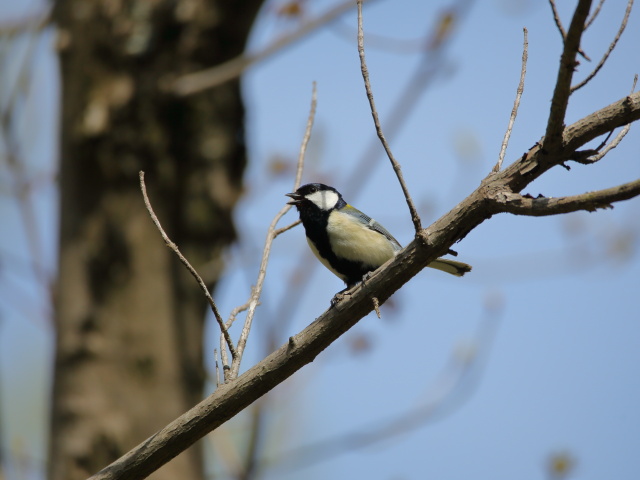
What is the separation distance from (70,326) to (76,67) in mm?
1668

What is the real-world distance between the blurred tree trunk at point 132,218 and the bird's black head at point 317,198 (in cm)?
73

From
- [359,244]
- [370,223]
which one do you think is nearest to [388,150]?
[359,244]

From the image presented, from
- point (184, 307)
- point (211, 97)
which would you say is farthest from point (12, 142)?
point (184, 307)

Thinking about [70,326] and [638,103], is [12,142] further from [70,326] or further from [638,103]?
[638,103]

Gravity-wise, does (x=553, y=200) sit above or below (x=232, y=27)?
below

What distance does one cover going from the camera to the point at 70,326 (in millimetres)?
4219

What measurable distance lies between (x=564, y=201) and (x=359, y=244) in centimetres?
185

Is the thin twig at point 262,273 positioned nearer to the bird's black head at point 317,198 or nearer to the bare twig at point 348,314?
the bare twig at point 348,314

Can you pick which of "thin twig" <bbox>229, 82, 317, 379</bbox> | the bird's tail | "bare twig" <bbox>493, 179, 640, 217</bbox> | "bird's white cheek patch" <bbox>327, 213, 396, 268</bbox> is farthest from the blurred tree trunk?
"bare twig" <bbox>493, 179, 640, 217</bbox>

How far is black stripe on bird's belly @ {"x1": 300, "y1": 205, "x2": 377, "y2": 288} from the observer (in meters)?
3.54

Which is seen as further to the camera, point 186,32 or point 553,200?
point 186,32

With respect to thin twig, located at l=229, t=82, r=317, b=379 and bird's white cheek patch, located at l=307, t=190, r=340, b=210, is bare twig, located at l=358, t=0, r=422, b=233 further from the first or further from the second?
bird's white cheek patch, located at l=307, t=190, r=340, b=210

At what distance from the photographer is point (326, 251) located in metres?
3.61

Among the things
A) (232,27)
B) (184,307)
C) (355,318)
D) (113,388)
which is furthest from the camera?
(232,27)
